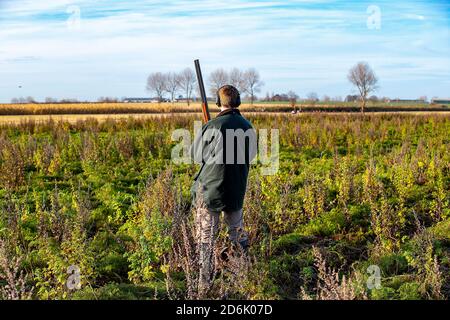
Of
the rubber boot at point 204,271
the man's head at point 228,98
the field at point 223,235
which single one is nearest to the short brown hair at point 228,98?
the man's head at point 228,98

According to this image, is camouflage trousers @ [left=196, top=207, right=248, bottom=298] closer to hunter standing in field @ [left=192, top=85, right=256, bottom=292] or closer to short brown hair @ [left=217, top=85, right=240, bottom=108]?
hunter standing in field @ [left=192, top=85, right=256, bottom=292]

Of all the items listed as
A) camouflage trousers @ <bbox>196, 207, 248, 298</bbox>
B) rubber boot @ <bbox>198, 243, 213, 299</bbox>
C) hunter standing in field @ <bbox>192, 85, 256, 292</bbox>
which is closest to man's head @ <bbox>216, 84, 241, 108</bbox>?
hunter standing in field @ <bbox>192, 85, 256, 292</bbox>

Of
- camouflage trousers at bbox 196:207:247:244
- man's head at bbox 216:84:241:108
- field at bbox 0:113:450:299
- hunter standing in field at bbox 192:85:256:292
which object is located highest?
man's head at bbox 216:84:241:108

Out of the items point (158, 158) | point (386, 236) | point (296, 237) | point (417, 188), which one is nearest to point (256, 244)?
point (296, 237)

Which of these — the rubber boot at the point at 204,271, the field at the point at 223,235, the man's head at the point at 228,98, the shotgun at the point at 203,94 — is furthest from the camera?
the shotgun at the point at 203,94

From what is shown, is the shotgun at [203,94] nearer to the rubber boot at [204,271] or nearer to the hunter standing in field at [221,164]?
the hunter standing in field at [221,164]

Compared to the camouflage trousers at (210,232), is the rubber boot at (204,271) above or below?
below

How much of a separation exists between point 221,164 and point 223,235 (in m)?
1.05

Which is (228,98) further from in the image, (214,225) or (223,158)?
(214,225)

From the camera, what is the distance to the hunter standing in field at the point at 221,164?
471cm

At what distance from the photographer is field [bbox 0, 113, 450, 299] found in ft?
14.6

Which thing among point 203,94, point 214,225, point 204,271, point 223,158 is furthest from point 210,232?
point 203,94

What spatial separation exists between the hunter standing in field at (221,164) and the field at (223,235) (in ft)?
1.08
